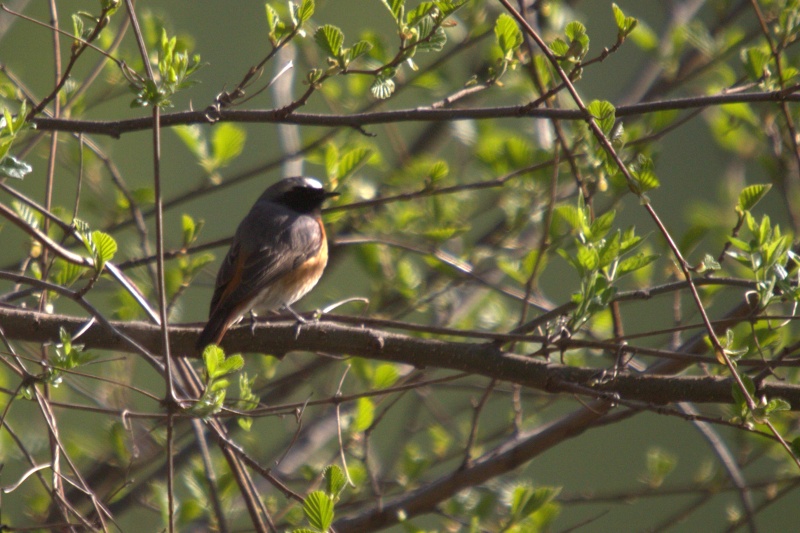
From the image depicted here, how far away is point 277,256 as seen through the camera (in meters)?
5.13

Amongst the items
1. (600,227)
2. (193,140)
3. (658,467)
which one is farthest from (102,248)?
(658,467)

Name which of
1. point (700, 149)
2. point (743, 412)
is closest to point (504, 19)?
point (743, 412)

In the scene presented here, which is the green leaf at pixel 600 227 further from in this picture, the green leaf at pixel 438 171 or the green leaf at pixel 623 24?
the green leaf at pixel 438 171

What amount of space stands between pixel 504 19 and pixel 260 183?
6.82 m

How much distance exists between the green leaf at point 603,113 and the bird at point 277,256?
2.38 metres

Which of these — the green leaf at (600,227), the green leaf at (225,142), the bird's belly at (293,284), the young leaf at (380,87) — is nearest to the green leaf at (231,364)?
the young leaf at (380,87)

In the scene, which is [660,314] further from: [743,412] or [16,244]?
[743,412]

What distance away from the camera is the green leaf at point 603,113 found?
2541 millimetres

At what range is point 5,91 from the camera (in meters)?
3.69

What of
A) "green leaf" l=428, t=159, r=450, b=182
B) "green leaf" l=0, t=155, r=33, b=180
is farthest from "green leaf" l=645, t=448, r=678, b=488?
"green leaf" l=0, t=155, r=33, b=180

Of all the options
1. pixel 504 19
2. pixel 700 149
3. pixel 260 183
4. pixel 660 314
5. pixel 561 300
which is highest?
pixel 504 19

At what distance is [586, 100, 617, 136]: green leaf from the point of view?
2.54m

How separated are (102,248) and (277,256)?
2605 millimetres

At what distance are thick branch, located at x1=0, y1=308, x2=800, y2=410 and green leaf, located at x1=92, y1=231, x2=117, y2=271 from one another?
442 mm
